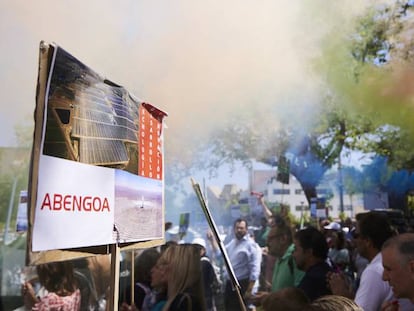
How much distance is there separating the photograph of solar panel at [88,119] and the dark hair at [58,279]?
46.7 inches

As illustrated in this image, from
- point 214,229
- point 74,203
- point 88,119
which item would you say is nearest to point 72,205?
point 74,203

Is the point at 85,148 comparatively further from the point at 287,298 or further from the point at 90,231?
the point at 287,298

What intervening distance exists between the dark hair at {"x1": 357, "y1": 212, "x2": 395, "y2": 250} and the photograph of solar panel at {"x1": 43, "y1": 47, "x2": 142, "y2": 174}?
1404 millimetres

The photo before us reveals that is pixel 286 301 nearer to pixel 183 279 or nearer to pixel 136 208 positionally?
pixel 136 208

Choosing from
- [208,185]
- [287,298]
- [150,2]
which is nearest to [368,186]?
[208,185]

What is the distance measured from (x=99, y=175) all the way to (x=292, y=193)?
19.7 feet

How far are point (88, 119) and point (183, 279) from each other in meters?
1.23

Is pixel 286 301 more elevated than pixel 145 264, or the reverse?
pixel 286 301

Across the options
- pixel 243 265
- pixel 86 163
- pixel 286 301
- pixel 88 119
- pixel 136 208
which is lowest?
pixel 243 265

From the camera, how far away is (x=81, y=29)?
190 inches

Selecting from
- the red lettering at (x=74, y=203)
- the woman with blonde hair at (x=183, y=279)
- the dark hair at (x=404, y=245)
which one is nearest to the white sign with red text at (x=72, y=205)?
the red lettering at (x=74, y=203)

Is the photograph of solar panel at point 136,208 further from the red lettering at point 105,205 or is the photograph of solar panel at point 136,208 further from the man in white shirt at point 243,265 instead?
the man in white shirt at point 243,265

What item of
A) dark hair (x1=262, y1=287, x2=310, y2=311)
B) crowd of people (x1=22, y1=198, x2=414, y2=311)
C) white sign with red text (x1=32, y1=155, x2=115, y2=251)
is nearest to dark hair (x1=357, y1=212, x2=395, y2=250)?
crowd of people (x1=22, y1=198, x2=414, y2=311)

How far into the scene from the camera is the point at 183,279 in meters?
2.14
